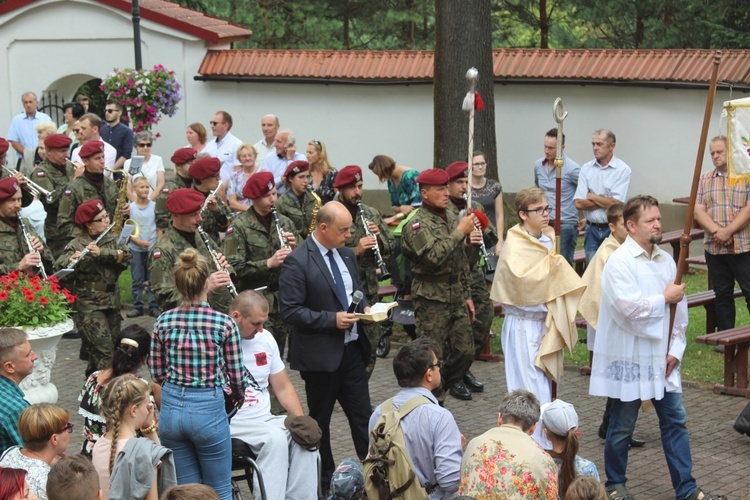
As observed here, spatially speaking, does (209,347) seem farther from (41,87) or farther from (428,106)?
(41,87)

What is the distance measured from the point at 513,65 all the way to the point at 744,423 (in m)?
9.76

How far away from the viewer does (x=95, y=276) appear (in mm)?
9852

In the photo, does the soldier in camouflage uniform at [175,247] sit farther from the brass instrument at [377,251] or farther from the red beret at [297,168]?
the red beret at [297,168]

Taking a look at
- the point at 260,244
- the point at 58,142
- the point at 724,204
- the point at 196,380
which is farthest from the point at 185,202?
the point at 724,204

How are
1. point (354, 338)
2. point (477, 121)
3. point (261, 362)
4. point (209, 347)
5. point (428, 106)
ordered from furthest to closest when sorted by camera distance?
point (428, 106) < point (477, 121) < point (354, 338) < point (261, 362) < point (209, 347)

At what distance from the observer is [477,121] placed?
14773 mm

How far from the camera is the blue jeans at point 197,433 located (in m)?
6.30

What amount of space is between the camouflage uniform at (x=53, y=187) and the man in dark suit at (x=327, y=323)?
4.78 meters

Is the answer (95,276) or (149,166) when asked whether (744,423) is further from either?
(149,166)

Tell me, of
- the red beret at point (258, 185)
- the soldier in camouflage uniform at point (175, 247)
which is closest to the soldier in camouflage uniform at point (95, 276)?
the soldier in camouflage uniform at point (175, 247)

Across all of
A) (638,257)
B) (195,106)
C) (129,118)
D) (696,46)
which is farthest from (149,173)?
(696,46)

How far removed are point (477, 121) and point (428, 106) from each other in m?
3.45

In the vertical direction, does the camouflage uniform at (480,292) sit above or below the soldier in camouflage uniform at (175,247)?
below

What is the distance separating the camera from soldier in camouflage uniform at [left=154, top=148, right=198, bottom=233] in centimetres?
1176
